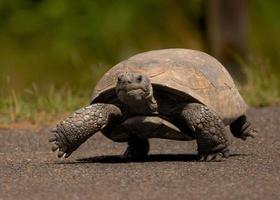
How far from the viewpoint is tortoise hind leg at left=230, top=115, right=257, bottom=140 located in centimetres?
695

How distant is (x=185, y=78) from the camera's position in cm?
629

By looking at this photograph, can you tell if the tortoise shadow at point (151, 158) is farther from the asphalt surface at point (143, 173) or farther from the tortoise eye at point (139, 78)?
the tortoise eye at point (139, 78)

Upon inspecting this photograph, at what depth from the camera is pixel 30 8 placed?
54.0 feet

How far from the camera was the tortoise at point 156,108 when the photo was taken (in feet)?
20.2

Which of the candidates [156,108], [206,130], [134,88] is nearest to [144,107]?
[156,108]

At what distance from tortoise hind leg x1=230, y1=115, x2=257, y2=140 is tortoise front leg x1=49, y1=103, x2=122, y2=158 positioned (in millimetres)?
1039

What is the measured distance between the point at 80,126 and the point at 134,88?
1.37 feet

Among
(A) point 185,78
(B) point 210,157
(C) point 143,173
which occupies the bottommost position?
(B) point 210,157

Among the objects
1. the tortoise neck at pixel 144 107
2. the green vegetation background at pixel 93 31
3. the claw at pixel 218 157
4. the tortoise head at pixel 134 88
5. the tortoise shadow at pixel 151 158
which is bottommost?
the green vegetation background at pixel 93 31

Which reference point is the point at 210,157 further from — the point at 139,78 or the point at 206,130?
the point at 139,78

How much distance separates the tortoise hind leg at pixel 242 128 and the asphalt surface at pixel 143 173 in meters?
0.09

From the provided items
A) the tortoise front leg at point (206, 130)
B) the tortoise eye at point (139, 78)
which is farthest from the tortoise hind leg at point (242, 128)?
the tortoise eye at point (139, 78)

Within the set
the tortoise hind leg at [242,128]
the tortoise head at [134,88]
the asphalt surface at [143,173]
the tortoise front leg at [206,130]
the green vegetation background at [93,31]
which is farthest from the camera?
the green vegetation background at [93,31]

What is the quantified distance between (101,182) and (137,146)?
133cm
